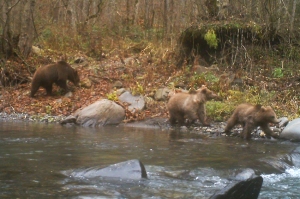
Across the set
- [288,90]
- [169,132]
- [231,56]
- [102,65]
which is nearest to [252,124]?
[169,132]

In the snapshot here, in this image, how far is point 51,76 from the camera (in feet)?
65.1

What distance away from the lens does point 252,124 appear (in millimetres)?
13750

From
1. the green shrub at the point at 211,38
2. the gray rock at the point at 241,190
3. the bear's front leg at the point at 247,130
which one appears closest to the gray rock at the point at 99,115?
the bear's front leg at the point at 247,130

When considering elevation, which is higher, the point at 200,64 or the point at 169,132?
the point at 200,64

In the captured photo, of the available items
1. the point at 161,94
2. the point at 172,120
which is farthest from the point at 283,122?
the point at 161,94

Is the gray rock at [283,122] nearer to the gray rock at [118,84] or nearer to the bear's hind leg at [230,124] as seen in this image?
the bear's hind leg at [230,124]

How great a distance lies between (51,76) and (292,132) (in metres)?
9.63

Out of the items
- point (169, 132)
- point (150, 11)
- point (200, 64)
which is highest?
point (150, 11)

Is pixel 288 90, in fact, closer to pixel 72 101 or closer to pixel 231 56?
pixel 231 56

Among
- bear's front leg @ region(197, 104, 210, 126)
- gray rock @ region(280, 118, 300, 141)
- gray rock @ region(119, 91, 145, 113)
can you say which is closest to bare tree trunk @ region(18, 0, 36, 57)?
gray rock @ region(119, 91, 145, 113)

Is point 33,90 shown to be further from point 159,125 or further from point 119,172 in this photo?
point 119,172

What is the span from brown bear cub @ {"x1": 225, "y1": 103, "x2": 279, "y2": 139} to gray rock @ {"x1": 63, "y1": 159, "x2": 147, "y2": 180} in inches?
212

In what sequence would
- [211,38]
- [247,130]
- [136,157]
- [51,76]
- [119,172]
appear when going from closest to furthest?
[119,172]
[136,157]
[247,130]
[51,76]
[211,38]

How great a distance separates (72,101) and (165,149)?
312 inches
